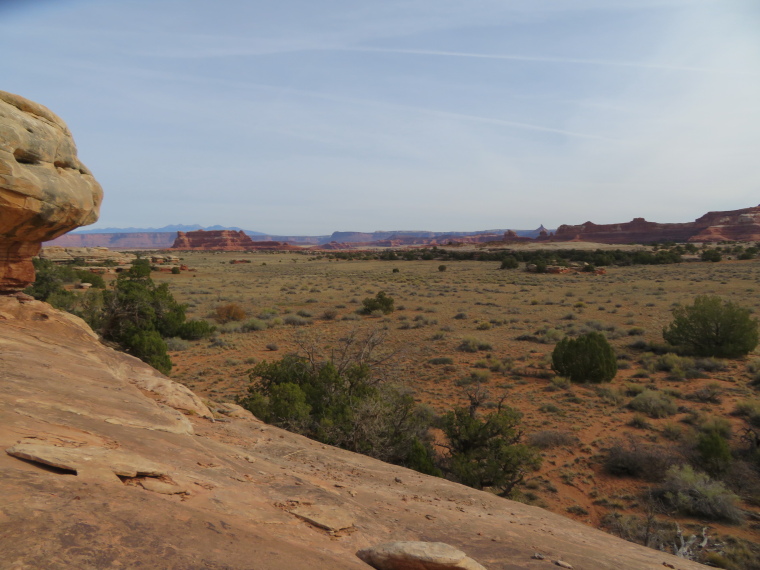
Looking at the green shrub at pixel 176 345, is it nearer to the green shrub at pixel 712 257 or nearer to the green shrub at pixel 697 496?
the green shrub at pixel 697 496

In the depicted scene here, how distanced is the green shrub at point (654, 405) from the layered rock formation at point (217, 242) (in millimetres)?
146170

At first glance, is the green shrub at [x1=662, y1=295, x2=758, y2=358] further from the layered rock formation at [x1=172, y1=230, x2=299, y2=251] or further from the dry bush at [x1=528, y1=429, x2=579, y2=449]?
the layered rock formation at [x1=172, y1=230, x2=299, y2=251]

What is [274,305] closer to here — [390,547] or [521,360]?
[521,360]

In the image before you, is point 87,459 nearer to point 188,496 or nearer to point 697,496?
point 188,496

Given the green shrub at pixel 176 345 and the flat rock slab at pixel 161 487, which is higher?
the flat rock slab at pixel 161 487

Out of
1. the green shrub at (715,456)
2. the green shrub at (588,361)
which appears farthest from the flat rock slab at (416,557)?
the green shrub at (588,361)

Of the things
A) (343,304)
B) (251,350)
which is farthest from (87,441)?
(343,304)

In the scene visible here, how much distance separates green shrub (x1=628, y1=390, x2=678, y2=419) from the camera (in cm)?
1090

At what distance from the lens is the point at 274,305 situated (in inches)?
1071

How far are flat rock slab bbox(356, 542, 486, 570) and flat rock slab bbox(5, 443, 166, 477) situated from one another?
1.84 metres

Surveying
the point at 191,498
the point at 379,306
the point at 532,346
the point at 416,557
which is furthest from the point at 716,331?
the point at 191,498

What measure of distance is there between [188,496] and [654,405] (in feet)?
38.6

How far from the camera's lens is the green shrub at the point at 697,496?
6.96 m

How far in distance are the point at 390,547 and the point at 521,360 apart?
13.7m
